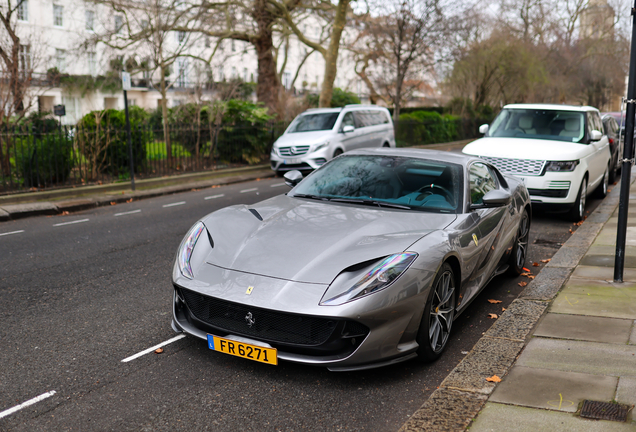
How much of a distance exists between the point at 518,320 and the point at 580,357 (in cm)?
85

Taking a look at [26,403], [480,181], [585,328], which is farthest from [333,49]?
[26,403]

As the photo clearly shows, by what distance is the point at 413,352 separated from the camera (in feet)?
13.0

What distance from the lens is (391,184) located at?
17.3ft

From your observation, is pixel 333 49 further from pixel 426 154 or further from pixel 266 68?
pixel 426 154

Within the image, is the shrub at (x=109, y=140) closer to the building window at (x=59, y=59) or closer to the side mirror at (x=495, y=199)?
the side mirror at (x=495, y=199)

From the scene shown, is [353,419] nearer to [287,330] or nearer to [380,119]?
[287,330]

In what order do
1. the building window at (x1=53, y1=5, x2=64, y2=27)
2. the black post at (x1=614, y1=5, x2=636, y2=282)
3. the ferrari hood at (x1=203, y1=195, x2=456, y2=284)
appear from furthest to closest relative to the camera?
the building window at (x1=53, y1=5, x2=64, y2=27), the black post at (x1=614, y1=5, x2=636, y2=282), the ferrari hood at (x1=203, y1=195, x2=456, y2=284)

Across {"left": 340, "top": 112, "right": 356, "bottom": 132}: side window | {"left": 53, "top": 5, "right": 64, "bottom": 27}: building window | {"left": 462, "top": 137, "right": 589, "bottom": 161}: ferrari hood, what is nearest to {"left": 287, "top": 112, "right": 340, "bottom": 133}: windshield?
{"left": 340, "top": 112, "right": 356, "bottom": 132}: side window

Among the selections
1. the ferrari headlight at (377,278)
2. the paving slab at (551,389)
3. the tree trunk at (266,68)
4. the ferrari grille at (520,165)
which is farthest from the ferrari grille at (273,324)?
the tree trunk at (266,68)

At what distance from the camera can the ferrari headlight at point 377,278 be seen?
11.8 feet

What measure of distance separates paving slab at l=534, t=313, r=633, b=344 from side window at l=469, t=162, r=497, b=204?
1.20m

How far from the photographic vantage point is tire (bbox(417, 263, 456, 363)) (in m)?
3.99

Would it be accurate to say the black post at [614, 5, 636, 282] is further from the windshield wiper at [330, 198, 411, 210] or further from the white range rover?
the white range rover

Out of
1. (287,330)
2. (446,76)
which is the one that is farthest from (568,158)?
(446,76)
